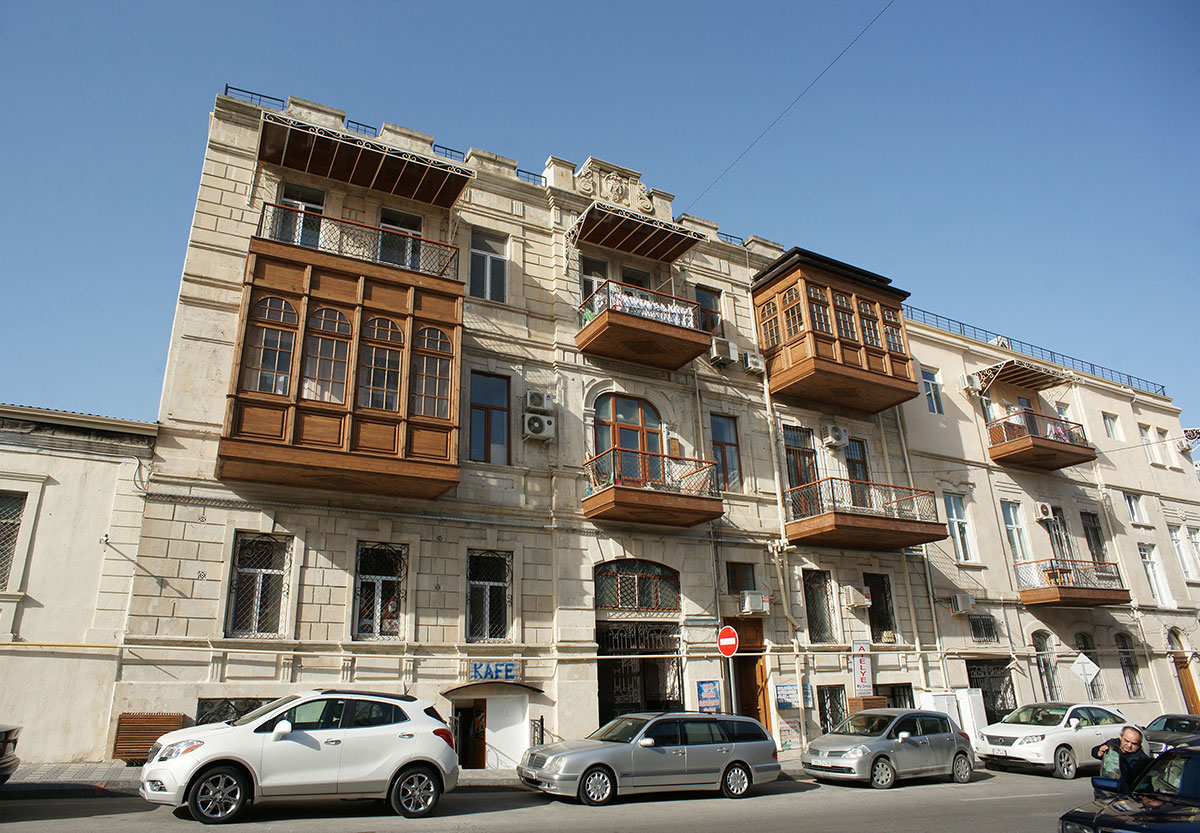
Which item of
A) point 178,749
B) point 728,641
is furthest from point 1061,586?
point 178,749

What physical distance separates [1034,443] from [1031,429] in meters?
2.38

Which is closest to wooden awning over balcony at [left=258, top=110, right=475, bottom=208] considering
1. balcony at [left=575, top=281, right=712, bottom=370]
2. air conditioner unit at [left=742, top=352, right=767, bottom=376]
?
balcony at [left=575, top=281, right=712, bottom=370]

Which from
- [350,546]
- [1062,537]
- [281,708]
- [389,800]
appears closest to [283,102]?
[350,546]

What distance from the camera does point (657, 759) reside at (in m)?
12.2

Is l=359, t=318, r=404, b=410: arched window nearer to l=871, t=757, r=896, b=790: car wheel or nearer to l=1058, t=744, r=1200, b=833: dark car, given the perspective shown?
l=871, t=757, r=896, b=790: car wheel

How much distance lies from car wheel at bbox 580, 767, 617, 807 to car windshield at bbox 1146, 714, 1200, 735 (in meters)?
14.5

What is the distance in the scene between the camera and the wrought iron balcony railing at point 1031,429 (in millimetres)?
26125

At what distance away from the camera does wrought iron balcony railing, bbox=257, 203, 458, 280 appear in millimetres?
16094

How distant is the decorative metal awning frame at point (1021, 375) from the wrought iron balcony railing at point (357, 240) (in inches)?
764

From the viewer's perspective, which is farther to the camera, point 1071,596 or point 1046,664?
point 1046,664

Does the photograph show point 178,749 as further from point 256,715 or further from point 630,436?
point 630,436

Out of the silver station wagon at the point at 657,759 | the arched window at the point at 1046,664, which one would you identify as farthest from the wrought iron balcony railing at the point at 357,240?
the arched window at the point at 1046,664

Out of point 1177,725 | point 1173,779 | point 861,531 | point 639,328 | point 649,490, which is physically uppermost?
point 639,328

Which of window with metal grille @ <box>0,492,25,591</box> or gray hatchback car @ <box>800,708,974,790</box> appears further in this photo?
gray hatchback car @ <box>800,708,974,790</box>
